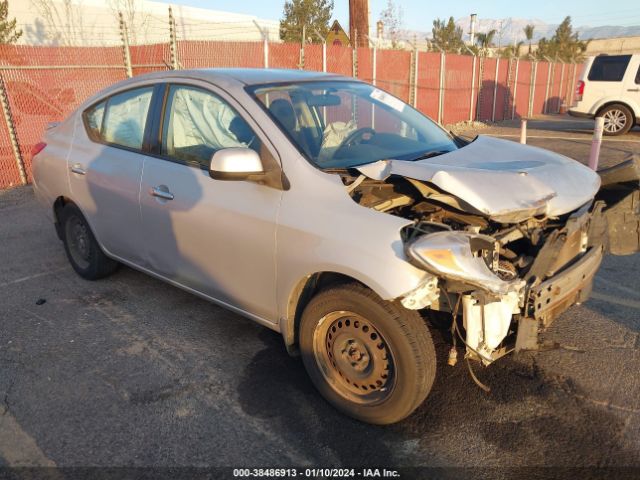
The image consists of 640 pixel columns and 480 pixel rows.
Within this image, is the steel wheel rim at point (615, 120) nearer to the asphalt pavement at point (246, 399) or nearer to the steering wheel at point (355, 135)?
the asphalt pavement at point (246, 399)

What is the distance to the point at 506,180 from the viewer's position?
2785 mm

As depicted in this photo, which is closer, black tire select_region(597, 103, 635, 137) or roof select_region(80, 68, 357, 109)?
roof select_region(80, 68, 357, 109)

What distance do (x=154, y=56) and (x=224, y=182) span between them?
321 inches

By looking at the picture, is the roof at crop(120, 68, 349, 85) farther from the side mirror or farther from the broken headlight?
the broken headlight

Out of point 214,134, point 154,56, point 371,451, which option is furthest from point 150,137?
point 154,56

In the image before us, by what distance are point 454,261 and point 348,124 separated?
1.53m

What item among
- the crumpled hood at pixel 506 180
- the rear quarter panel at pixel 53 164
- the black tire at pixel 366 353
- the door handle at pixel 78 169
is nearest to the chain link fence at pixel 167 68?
the rear quarter panel at pixel 53 164

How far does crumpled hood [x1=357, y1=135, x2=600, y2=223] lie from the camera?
263cm

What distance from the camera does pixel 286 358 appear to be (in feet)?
11.5

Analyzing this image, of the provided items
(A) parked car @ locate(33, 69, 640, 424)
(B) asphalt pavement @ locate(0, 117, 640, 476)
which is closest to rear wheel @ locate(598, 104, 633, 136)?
(B) asphalt pavement @ locate(0, 117, 640, 476)

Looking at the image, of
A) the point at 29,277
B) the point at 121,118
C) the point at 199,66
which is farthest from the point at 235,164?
the point at 199,66

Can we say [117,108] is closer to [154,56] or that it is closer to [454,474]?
[454,474]

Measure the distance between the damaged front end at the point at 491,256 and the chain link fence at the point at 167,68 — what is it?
770cm

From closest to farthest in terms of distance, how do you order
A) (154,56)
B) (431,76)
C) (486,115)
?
(154,56) < (431,76) < (486,115)
